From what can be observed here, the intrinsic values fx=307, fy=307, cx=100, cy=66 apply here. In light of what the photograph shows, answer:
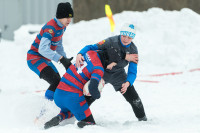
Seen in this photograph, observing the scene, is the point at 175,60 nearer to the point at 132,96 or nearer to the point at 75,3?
the point at 75,3

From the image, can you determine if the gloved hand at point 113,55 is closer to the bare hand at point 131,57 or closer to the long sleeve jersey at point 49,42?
the bare hand at point 131,57

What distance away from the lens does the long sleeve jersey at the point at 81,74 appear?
354 centimetres

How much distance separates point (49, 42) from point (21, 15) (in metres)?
7.73

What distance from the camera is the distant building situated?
36.9 ft

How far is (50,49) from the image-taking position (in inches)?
159

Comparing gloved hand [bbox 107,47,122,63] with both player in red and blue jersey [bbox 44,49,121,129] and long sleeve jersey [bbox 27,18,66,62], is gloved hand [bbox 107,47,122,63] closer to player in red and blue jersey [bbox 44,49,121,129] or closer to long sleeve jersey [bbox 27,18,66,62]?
player in red and blue jersey [bbox 44,49,121,129]

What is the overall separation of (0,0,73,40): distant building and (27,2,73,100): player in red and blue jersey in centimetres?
712

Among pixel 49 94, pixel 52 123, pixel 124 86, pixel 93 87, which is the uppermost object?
pixel 93 87

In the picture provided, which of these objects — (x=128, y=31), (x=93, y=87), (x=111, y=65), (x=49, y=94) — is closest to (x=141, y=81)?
(x=49, y=94)

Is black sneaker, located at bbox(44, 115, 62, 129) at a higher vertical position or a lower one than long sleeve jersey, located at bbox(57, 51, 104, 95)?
lower

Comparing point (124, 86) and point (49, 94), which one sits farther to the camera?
point (49, 94)

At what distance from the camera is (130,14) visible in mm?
11344

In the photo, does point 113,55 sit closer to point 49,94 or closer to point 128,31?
point 128,31

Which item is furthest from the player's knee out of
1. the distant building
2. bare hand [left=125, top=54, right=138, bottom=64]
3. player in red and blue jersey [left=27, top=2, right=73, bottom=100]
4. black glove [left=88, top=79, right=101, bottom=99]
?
the distant building
